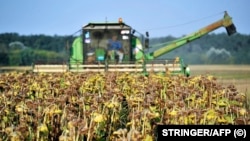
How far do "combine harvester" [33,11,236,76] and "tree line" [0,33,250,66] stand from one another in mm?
49140

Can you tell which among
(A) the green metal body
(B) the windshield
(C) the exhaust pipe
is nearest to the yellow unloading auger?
(C) the exhaust pipe

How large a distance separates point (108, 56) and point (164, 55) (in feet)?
222

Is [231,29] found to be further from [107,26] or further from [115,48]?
[107,26]

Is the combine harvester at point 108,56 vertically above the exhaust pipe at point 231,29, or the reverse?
the exhaust pipe at point 231,29

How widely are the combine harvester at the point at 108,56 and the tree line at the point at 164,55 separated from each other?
49.1 meters

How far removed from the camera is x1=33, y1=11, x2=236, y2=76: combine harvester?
15188 mm

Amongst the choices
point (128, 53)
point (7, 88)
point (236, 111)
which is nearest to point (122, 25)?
point (128, 53)

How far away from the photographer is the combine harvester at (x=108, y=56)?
15.2m

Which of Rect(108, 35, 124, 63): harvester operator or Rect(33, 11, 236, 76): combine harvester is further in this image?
Rect(108, 35, 124, 63): harvester operator

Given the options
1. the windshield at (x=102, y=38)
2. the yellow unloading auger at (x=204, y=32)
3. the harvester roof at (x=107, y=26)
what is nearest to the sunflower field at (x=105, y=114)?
the windshield at (x=102, y=38)

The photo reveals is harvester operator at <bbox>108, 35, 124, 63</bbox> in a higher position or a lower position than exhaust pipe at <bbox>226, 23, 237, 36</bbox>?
lower

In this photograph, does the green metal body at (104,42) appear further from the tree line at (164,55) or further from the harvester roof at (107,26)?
the tree line at (164,55)

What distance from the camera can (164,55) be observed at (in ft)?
276

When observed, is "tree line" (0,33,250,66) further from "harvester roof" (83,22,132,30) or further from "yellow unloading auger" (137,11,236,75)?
"harvester roof" (83,22,132,30)
